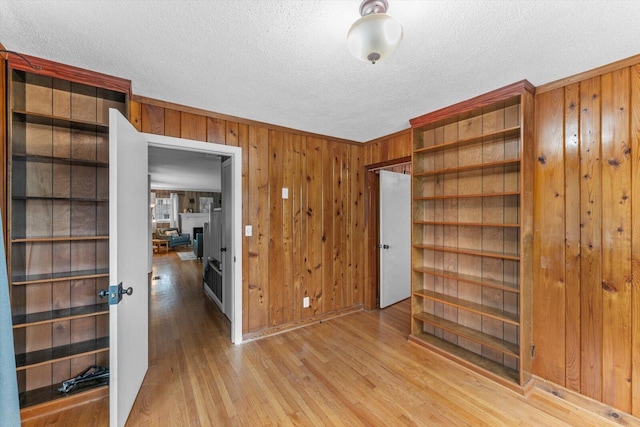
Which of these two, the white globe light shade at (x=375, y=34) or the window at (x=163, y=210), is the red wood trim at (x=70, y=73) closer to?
the white globe light shade at (x=375, y=34)

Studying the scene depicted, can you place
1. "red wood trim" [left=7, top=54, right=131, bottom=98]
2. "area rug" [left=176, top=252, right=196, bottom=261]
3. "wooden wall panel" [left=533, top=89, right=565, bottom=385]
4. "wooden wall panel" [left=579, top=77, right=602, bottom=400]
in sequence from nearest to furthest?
"red wood trim" [left=7, top=54, right=131, bottom=98], "wooden wall panel" [left=579, top=77, right=602, bottom=400], "wooden wall panel" [left=533, top=89, right=565, bottom=385], "area rug" [left=176, top=252, right=196, bottom=261]

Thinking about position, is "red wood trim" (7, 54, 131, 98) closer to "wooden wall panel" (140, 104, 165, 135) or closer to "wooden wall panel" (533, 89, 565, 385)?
"wooden wall panel" (140, 104, 165, 135)

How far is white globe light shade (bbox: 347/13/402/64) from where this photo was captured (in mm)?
1169

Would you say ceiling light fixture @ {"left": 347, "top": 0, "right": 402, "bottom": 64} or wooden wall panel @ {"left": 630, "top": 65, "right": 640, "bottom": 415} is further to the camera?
wooden wall panel @ {"left": 630, "top": 65, "right": 640, "bottom": 415}

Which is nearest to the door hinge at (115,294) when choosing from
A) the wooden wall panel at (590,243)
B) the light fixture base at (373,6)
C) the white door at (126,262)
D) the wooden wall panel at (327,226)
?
the white door at (126,262)

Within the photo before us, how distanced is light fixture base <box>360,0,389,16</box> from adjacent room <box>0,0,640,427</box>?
9 centimetres

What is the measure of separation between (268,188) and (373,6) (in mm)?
2026

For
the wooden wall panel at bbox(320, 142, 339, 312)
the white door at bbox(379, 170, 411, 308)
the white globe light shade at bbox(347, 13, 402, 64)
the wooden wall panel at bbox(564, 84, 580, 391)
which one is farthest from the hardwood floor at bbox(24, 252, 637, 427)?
the white globe light shade at bbox(347, 13, 402, 64)

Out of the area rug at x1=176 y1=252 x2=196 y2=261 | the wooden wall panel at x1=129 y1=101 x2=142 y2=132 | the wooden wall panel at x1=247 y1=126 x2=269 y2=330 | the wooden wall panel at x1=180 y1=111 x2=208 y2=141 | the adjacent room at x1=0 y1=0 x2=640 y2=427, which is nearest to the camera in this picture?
the adjacent room at x1=0 y1=0 x2=640 y2=427

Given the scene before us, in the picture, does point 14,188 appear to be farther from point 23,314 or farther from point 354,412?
point 354,412

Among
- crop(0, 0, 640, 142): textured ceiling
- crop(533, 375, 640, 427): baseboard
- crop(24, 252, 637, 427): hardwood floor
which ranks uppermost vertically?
crop(0, 0, 640, 142): textured ceiling

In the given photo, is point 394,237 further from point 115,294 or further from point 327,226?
point 115,294

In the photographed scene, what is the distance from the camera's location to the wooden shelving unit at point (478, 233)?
6.73ft

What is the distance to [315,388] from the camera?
2061 mm
